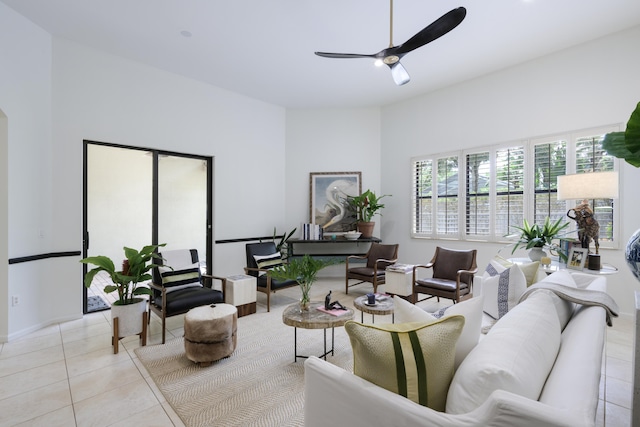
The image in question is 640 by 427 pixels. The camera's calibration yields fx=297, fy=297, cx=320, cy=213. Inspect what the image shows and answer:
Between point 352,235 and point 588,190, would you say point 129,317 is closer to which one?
point 352,235

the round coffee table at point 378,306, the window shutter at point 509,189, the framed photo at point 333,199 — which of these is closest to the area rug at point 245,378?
the round coffee table at point 378,306

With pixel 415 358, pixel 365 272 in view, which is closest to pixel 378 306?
pixel 415 358

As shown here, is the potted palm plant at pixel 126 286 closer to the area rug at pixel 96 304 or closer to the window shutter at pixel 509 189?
the area rug at pixel 96 304

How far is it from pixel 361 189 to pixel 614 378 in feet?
14.4

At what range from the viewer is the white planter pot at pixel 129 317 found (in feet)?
9.57

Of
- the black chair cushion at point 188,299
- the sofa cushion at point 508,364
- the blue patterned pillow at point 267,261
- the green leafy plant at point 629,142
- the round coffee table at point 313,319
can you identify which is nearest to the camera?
the sofa cushion at point 508,364

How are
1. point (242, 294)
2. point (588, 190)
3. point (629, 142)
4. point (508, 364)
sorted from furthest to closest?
point (242, 294)
point (588, 190)
point (629, 142)
point (508, 364)

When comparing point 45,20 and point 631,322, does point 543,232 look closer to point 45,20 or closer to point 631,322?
point 631,322

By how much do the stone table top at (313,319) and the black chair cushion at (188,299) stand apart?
1.07 metres

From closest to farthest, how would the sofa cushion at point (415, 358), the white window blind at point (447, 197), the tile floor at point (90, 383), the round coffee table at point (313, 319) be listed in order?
the sofa cushion at point (415, 358) → the tile floor at point (90, 383) → the round coffee table at point (313, 319) → the white window blind at point (447, 197)

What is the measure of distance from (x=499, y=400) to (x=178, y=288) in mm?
3466

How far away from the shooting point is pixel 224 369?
2.61 meters

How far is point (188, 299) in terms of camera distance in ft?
10.4

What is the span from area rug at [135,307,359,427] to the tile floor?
0.40ft
